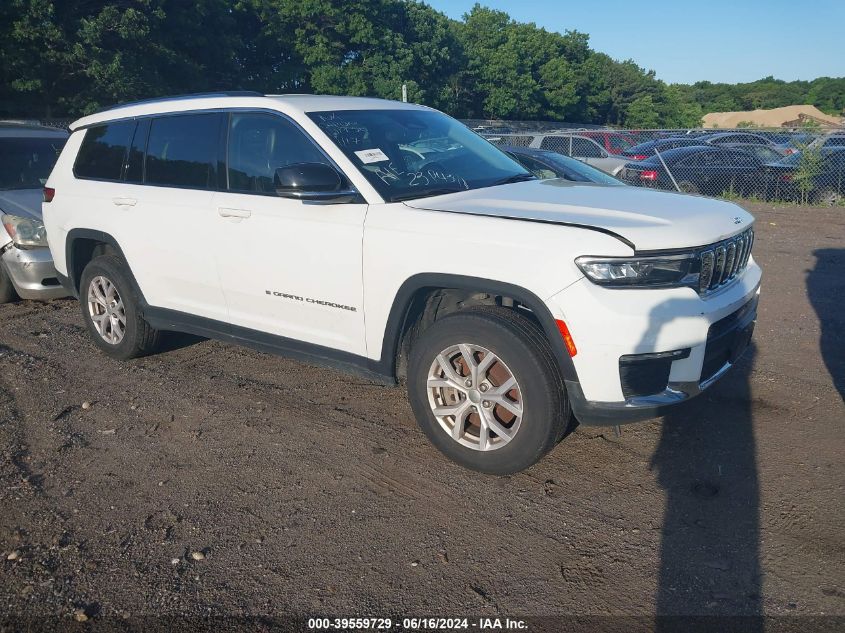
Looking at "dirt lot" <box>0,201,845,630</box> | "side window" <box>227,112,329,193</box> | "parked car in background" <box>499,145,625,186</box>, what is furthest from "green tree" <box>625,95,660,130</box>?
"side window" <box>227,112,329,193</box>

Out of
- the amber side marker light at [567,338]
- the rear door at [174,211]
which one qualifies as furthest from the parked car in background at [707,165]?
the amber side marker light at [567,338]

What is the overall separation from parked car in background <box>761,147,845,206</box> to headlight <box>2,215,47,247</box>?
46.4ft

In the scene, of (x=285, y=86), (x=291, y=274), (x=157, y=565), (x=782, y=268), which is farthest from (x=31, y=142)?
(x=285, y=86)

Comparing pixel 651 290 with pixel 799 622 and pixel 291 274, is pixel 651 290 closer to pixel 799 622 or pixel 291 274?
pixel 799 622

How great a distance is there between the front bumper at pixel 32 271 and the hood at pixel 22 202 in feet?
1.25

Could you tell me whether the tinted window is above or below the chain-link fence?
above

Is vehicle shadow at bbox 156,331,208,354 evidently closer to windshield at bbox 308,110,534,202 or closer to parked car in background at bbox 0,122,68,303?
parked car in background at bbox 0,122,68,303

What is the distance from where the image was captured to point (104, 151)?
593cm

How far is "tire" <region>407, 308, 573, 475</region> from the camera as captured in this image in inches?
147

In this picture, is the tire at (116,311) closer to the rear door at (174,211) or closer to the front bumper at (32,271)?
the rear door at (174,211)

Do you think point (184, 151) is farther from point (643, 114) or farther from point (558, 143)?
point (643, 114)

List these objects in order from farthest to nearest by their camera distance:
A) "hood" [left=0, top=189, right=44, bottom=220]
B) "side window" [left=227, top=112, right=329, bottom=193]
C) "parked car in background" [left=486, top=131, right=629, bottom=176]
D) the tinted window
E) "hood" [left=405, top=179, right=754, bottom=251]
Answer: "parked car in background" [left=486, top=131, right=629, bottom=176]
"hood" [left=0, top=189, right=44, bottom=220]
the tinted window
"side window" [left=227, top=112, right=329, bottom=193]
"hood" [left=405, top=179, right=754, bottom=251]

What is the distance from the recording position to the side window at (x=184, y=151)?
16.7ft

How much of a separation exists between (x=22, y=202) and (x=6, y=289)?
0.91 m
